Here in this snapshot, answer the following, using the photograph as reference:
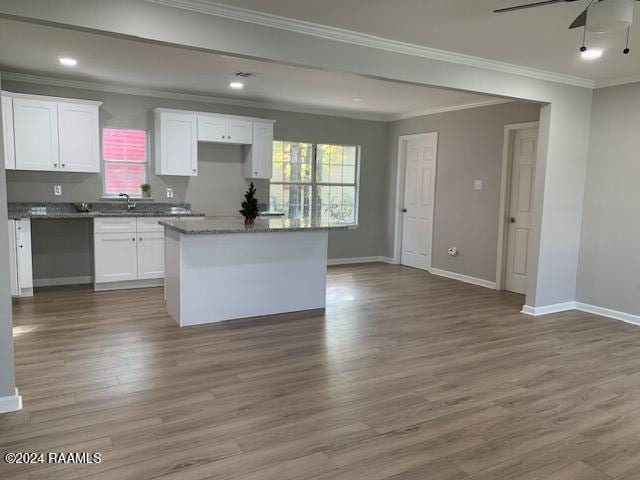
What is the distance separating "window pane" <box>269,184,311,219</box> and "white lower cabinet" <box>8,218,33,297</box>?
333cm

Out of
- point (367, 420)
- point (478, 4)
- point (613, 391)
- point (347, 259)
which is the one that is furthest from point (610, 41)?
A: point (347, 259)

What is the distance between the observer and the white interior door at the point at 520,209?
6059 millimetres

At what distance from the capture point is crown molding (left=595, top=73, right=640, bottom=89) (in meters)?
4.79

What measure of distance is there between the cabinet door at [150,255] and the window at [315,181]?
2012 millimetres

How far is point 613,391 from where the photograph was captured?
331 centimetres

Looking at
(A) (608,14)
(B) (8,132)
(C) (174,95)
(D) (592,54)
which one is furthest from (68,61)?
(D) (592,54)

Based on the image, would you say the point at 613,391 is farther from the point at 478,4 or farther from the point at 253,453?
the point at 478,4

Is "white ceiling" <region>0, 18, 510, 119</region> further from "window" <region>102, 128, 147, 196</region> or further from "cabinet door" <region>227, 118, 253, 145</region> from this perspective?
"window" <region>102, 128, 147, 196</region>

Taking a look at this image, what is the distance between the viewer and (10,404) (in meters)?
2.81

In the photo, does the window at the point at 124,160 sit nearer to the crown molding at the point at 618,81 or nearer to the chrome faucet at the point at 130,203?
the chrome faucet at the point at 130,203

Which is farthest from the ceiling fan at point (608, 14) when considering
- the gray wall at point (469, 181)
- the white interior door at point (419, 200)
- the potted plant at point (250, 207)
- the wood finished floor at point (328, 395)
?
the white interior door at point (419, 200)

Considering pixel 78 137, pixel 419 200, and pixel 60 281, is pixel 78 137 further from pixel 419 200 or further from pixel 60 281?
pixel 419 200

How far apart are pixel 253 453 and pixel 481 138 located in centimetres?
546

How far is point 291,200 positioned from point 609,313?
15.1 ft
